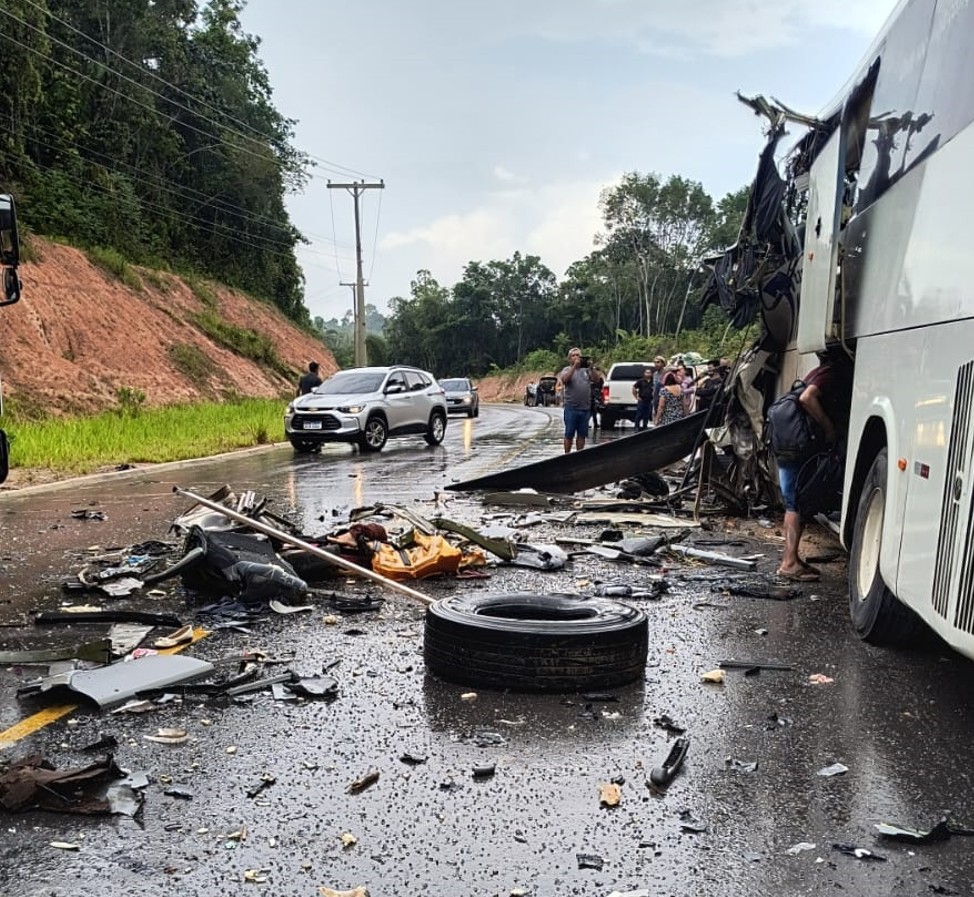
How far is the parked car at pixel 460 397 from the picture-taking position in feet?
125

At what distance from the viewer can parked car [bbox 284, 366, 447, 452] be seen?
63.6 feet

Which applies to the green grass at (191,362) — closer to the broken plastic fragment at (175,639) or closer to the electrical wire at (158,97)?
the electrical wire at (158,97)

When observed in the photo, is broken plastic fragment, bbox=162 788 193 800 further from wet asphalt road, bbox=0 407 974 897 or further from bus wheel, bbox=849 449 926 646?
bus wheel, bbox=849 449 926 646

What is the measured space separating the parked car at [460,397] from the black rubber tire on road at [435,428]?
579 inches

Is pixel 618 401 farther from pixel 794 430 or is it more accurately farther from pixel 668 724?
pixel 668 724

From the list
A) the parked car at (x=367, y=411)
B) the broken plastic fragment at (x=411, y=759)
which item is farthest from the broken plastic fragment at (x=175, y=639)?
the parked car at (x=367, y=411)

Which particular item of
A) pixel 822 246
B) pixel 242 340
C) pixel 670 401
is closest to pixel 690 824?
pixel 822 246

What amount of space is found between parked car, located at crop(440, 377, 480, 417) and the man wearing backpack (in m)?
30.4

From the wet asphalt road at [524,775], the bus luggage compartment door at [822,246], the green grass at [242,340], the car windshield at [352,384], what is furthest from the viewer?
the green grass at [242,340]

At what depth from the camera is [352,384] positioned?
2092cm

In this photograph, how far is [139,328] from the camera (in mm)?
35219

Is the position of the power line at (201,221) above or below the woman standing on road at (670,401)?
above

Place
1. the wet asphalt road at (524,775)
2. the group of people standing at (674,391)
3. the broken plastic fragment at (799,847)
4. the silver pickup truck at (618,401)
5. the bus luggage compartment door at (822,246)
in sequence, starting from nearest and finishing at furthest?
the wet asphalt road at (524,775) → the broken plastic fragment at (799,847) → the bus luggage compartment door at (822,246) → the group of people standing at (674,391) → the silver pickup truck at (618,401)

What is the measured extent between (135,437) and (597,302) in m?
73.2
